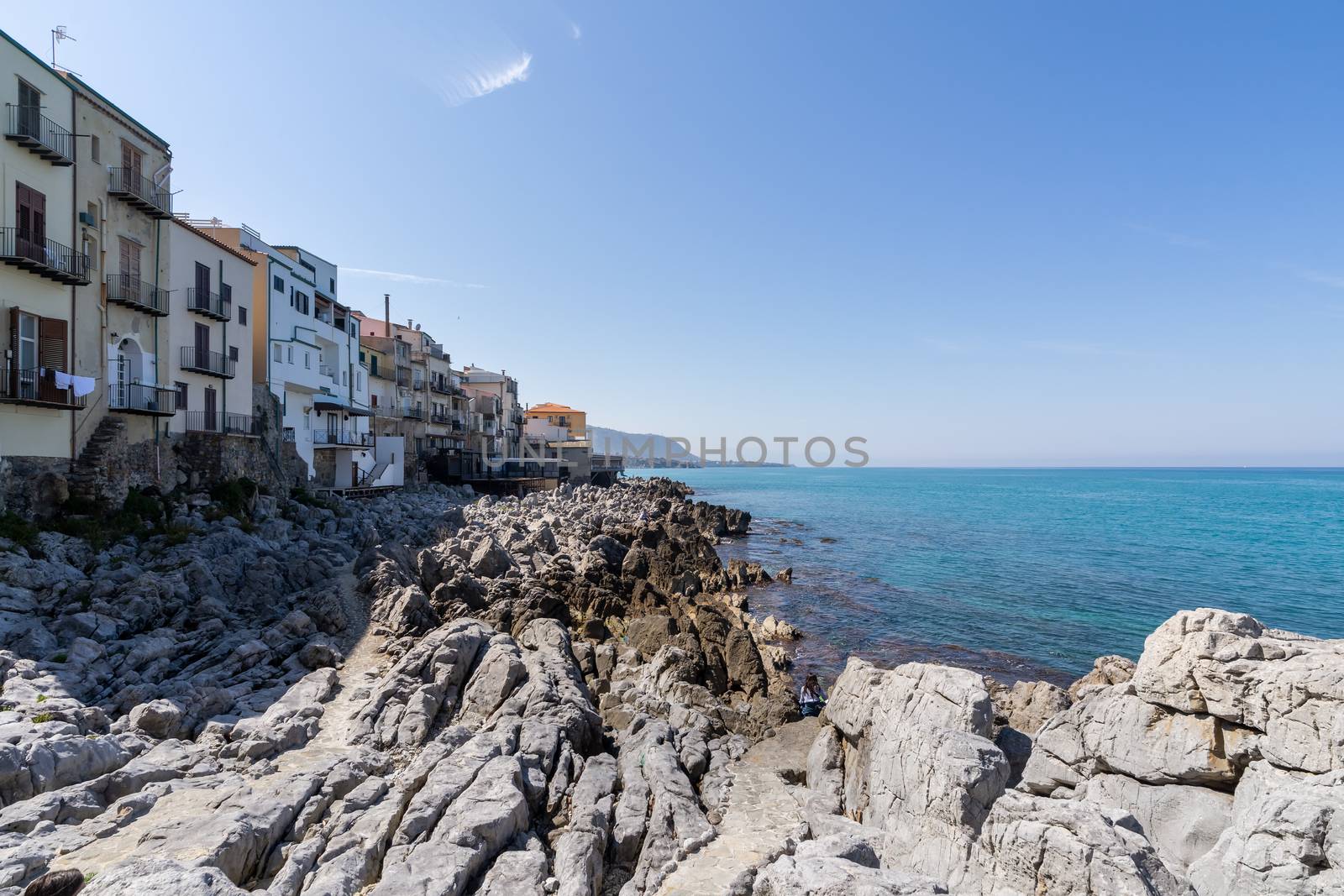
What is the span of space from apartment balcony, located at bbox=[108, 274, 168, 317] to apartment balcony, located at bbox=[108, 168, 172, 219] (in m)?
2.67

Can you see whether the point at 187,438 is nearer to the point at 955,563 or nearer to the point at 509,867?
the point at 509,867

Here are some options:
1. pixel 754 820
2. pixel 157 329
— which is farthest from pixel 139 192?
pixel 754 820

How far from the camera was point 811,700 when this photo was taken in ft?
56.2

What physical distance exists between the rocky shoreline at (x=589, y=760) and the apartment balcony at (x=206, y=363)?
11258 millimetres

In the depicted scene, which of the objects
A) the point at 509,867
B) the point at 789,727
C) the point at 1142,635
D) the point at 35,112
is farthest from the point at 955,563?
the point at 35,112

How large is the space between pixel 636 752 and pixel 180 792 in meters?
7.16

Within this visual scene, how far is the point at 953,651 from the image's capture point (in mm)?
24422

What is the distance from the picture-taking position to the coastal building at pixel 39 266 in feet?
66.2

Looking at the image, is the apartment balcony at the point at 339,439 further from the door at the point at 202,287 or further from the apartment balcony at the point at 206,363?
the door at the point at 202,287

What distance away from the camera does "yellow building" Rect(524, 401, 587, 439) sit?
110944 millimetres

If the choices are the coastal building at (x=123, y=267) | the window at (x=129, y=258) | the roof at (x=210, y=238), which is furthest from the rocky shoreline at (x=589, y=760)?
the roof at (x=210, y=238)

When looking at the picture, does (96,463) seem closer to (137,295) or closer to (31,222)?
(137,295)

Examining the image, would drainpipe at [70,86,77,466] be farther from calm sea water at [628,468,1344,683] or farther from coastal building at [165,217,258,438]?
calm sea water at [628,468,1344,683]

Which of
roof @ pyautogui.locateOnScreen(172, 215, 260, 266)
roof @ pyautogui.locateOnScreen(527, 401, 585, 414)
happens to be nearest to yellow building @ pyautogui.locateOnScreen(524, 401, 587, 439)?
roof @ pyautogui.locateOnScreen(527, 401, 585, 414)
